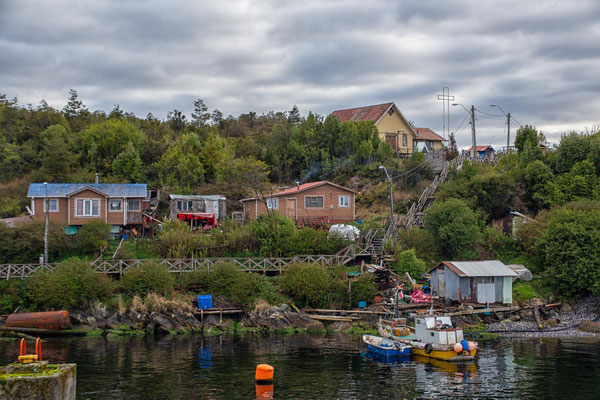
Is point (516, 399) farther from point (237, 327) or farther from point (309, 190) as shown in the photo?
point (309, 190)

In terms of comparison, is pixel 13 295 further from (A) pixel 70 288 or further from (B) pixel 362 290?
(B) pixel 362 290

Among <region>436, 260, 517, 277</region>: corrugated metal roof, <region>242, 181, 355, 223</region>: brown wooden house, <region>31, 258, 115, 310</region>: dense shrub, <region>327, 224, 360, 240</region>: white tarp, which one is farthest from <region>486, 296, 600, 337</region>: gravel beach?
<region>31, 258, 115, 310</region>: dense shrub

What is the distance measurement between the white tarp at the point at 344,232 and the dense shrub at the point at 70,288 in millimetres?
18277

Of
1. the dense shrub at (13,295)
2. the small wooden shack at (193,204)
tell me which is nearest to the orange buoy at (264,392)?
the dense shrub at (13,295)

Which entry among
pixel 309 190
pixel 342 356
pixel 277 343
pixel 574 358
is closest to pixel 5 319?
pixel 277 343

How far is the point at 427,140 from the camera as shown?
260 feet

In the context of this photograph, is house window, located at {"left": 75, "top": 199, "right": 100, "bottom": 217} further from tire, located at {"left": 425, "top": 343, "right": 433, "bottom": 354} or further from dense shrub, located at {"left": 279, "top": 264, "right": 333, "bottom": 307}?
tire, located at {"left": 425, "top": 343, "right": 433, "bottom": 354}

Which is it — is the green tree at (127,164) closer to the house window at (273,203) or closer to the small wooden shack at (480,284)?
the house window at (273,203)

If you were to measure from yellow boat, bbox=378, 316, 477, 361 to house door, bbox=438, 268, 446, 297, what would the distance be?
31.4ft

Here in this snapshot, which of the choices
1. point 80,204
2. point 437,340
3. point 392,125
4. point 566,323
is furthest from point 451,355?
point 392,125

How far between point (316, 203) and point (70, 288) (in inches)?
1047

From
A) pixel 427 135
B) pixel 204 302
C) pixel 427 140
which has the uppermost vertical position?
pixel 427 135

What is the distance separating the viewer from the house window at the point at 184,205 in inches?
2264

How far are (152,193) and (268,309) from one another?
27.3 metres
